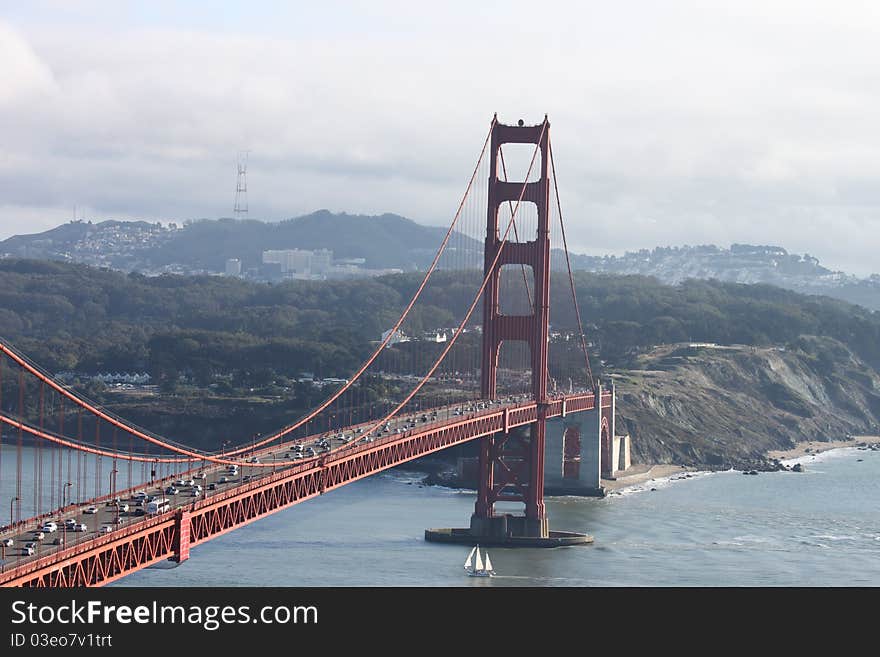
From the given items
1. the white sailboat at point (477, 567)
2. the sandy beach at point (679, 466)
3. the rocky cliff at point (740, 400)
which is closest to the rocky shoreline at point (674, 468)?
the sandy beach at point (679, 466)

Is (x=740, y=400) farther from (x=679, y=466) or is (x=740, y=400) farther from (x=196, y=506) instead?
(x=196, y=506)

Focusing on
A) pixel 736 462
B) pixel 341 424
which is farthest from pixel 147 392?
pixel 736 462

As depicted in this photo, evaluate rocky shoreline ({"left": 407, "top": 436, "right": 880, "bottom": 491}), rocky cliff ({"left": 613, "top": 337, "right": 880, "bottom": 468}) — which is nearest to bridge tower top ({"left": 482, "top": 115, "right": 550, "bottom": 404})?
rocky shoreline ({"left": 407, "top": 436, "right": 880, "bottom": 491})

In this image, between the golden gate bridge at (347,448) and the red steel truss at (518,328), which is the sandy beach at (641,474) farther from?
the red steel truss at (518,328)

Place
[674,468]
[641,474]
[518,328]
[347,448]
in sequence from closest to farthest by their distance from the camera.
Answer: [347,448], [518,328], [641,474], [674,468]

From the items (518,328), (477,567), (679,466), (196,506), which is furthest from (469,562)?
(679,466)

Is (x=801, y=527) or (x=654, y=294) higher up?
(x=654, y=294)

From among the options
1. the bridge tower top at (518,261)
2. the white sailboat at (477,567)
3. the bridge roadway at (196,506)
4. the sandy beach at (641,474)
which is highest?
the bridge tower top at (518,261)
